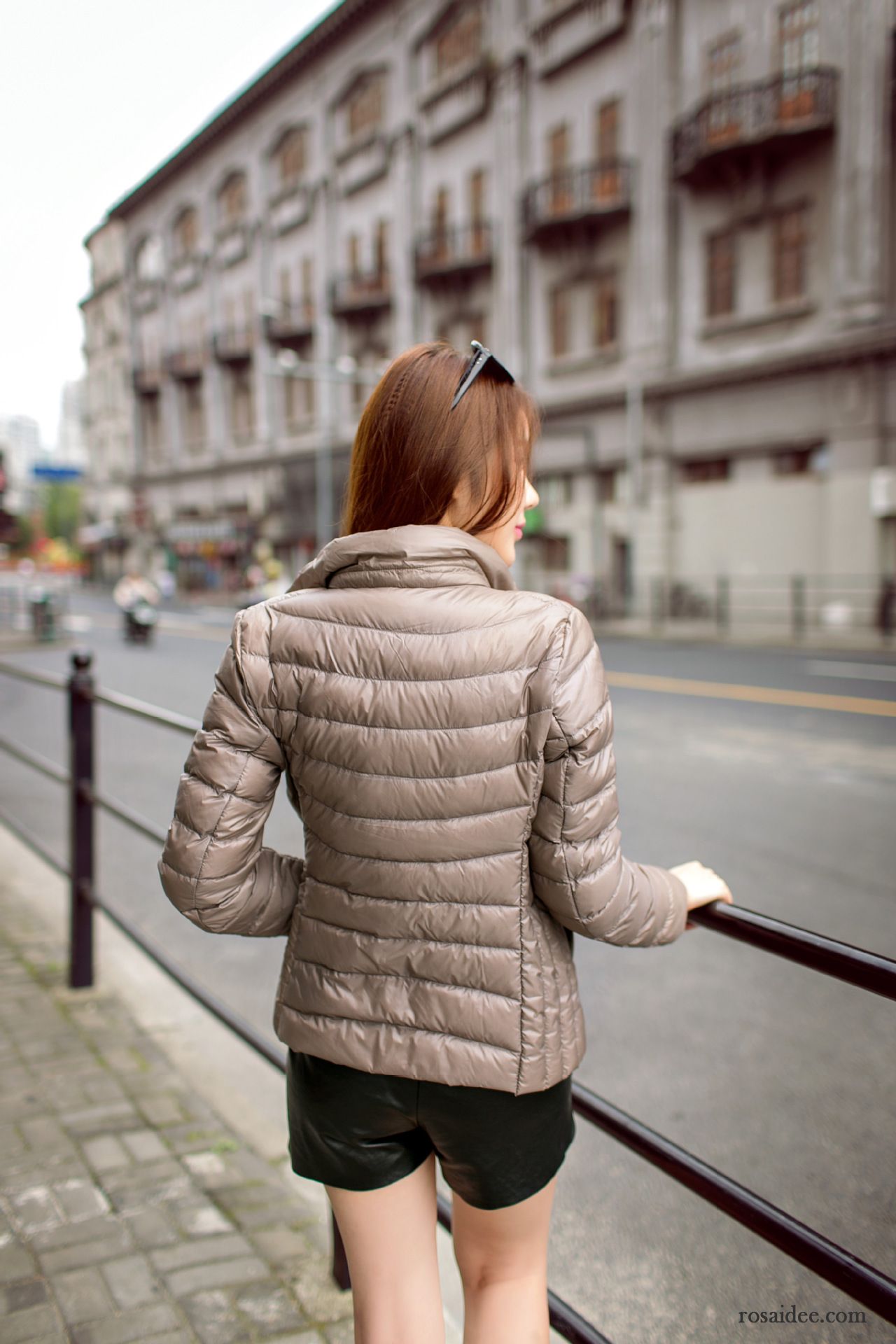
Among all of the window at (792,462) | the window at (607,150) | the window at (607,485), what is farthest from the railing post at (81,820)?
the window at (607,150)

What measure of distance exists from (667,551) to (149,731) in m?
16.1

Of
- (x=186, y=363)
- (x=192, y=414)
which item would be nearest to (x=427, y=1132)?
(x=186, y=363)

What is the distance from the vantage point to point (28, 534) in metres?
90.1

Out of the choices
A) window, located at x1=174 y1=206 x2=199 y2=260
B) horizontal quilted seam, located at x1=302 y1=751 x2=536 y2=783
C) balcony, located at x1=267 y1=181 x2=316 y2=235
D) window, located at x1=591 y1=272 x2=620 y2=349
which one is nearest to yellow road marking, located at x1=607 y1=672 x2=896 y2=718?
horizontal quilted seam, located at x1=302 y1=751 x2=536 y2=783

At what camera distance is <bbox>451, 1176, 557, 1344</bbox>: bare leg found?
1.39 m

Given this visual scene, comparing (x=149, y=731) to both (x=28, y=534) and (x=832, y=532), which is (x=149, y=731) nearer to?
(x=832, y=532)

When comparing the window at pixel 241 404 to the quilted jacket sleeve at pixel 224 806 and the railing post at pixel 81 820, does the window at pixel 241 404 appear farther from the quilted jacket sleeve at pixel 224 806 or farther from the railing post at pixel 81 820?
the quilted jacket sleeve at pixel 224 806

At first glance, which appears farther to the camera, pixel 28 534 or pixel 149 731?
pixel 28 534

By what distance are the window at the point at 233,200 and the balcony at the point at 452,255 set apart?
12.2m

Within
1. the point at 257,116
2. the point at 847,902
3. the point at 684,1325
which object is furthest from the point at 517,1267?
the point at 257,116

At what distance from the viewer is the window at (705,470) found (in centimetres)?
→ 2238

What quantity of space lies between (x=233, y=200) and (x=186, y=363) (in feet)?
22.0

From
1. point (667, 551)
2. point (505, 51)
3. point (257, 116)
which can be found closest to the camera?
point (667, 551)

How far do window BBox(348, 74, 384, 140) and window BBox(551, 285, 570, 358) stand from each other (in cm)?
1035
